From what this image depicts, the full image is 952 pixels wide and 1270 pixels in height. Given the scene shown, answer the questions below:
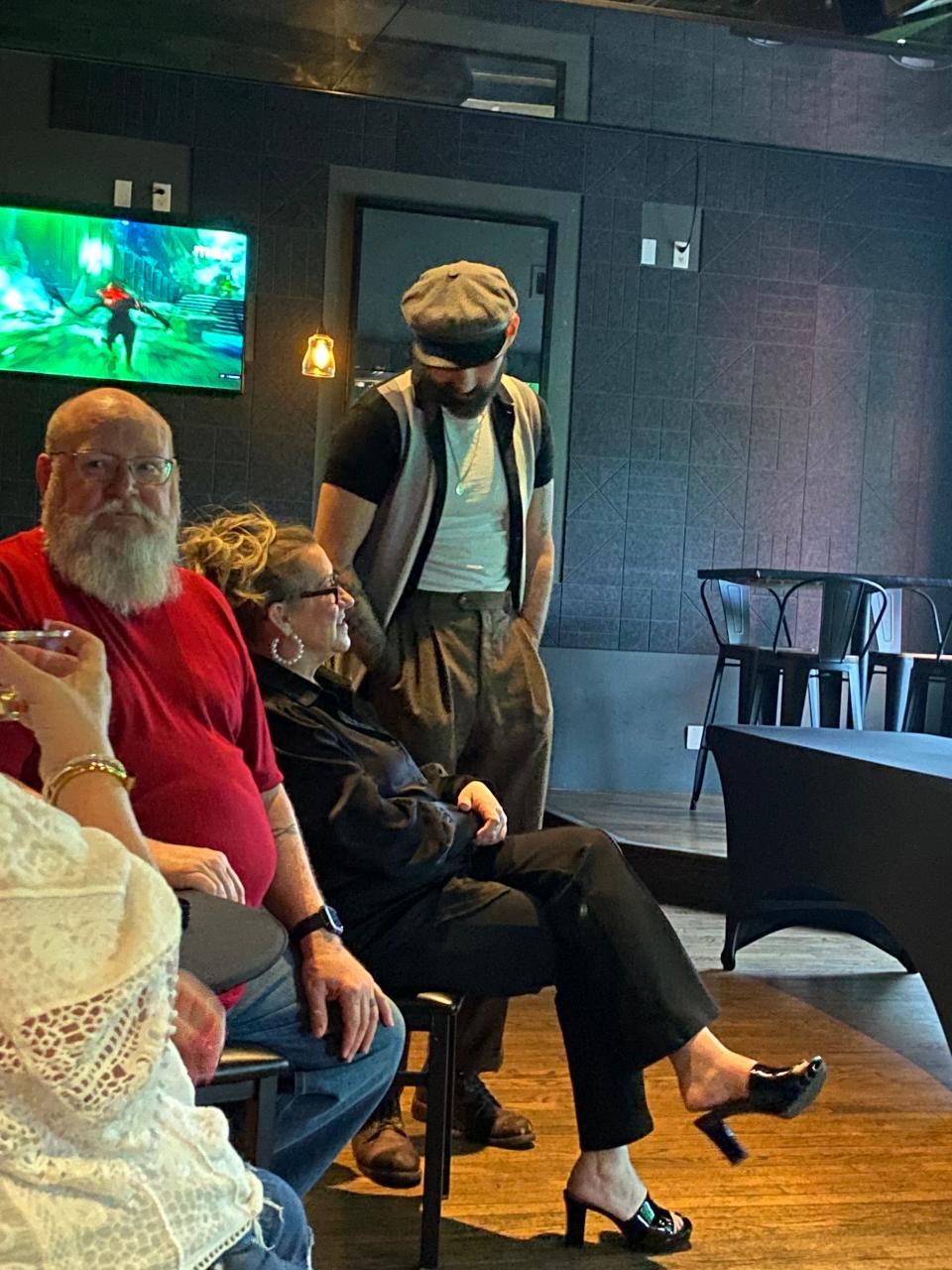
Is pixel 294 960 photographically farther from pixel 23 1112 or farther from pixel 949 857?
pixel 949 857

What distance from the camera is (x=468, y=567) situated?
109 inches

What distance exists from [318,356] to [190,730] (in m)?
4.90

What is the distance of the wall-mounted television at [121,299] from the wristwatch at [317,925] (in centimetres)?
492

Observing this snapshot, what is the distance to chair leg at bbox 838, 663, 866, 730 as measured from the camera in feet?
17.8

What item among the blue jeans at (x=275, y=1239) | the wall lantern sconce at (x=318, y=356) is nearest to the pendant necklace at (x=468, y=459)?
the blue jeans at (x=275, y=1239)

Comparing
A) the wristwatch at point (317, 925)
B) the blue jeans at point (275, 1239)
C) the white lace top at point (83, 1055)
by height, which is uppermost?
the white lace top at point (83, 1055)

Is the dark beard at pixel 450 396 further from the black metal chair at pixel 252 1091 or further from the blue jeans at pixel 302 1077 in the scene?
the black metal chair at pixel 252 1091

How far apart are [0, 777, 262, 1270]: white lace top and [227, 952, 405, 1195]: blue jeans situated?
3.23ft

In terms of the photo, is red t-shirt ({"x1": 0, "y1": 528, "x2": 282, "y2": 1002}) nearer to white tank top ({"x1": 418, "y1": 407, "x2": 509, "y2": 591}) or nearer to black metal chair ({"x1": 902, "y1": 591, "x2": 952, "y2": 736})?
white tank top ({"x1": 418, "y1": 407, "x2": 509, "y2": 591})

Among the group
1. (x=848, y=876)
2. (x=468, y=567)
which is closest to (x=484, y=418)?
(x=468, y=567)

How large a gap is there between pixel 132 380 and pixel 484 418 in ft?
13.6

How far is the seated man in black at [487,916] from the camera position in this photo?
2188 millimetres

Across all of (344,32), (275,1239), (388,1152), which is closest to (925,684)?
(344,32)

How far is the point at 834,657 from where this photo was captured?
5.48 m
